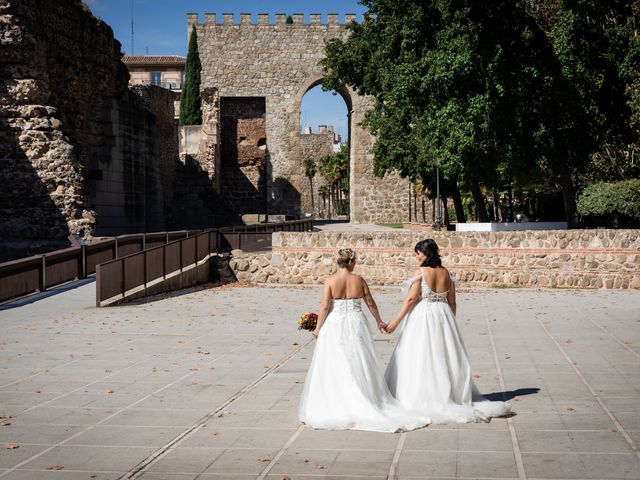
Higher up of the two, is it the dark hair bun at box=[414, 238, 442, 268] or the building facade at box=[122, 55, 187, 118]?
the building facade at box=[122, 55, 187, 118]

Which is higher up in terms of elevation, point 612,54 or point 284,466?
point 612,54

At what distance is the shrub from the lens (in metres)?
30.5

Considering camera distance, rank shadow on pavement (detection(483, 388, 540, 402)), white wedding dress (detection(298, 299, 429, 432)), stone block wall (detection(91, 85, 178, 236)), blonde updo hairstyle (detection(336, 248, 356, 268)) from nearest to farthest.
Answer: white wedding dress (detection(298, 299, 429, 432)) → blonde updo hairstyle (detection(336, 248, 356, 268)) → shadow on pavement (detection(483, 388, 540, 402)) → stone block wall (detection(91, 85, 178, 236))

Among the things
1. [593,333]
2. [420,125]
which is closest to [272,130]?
[420,125]

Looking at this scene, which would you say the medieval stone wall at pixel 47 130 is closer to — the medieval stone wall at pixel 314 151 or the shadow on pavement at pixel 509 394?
the shadow on pavement at pixel 509 394

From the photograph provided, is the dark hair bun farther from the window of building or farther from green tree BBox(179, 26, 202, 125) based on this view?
the window of building

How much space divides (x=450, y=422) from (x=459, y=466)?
4.63 feet

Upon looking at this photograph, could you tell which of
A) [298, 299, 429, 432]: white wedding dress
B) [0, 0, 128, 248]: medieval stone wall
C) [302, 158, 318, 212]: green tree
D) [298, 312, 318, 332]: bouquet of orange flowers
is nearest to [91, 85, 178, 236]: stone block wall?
[0, 0, 128, 248]: medieval stone wall

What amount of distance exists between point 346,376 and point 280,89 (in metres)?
55.3

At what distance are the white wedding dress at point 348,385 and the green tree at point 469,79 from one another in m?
19.1

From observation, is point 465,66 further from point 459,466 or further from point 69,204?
point 459,466

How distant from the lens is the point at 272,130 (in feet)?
204

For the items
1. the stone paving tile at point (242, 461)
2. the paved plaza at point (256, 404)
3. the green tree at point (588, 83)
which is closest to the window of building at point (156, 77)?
the green tree at point (588, 83)

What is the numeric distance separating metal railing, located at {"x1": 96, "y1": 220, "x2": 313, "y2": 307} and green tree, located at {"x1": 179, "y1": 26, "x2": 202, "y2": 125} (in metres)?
37.4
